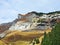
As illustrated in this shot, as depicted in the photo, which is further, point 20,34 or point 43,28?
point 43,28

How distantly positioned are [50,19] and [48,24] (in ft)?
28.2

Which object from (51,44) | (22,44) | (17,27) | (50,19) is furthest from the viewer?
(17,27)

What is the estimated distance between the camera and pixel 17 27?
191500 mm

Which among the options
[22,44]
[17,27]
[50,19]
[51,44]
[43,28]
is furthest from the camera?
[17,27]

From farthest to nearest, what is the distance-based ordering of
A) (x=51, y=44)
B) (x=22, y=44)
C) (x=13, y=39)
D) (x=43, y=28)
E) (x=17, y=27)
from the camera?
(x=17, y=27), (x=43, y=28), (x=13, y=39), (x=22, y=44), (x=51, y=44)

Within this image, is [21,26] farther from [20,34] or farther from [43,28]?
[20,34]

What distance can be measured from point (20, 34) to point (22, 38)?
4.85 metres

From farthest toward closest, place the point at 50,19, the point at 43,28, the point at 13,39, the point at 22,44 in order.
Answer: the point at 50,19, the point at 43,28, the point at 13,39, the point at 22,44

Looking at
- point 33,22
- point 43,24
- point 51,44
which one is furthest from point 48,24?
point 51,44

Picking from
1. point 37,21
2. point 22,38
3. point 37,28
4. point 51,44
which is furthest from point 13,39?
point 51,44

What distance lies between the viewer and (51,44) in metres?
57.0

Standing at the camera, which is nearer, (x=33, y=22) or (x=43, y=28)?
(x=43, y=28)

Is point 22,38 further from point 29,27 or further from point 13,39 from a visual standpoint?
point 29,27

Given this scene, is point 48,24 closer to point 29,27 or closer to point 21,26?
point 29,27
